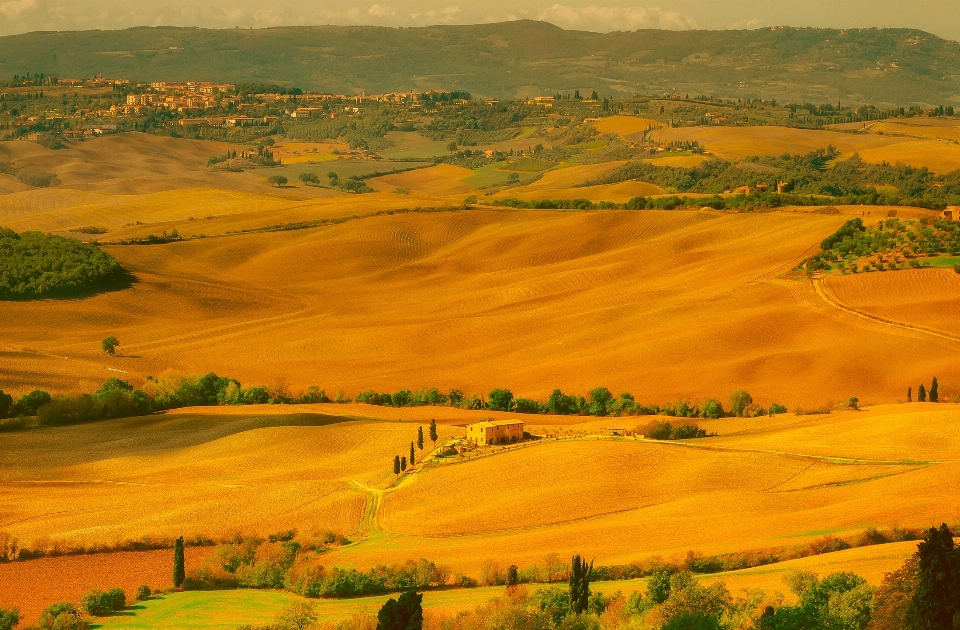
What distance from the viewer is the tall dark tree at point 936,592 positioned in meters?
35.7

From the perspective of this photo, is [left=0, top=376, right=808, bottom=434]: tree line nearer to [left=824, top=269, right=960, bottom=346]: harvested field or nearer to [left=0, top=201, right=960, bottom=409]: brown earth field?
[left=0, top=201, right=960, bottom=409]: brown earth field

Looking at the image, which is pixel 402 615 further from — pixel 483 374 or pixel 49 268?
pixel 49 268

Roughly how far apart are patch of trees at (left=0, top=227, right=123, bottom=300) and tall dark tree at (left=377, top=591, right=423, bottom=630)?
78.7 meters

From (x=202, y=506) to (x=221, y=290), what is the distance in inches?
2480

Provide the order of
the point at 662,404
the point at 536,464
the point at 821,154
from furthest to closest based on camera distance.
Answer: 1. the point at 821,154
2. the point at 662,404
3. the point at 536,464

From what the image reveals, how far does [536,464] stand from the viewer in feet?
203

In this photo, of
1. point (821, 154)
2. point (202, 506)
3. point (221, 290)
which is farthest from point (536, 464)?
point (821, 154)

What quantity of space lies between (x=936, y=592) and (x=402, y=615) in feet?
45.5

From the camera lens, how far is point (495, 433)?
67.7 m

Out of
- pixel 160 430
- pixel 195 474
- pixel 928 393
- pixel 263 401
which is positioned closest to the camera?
pixel 195 474

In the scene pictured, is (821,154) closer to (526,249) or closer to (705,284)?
(526,249)

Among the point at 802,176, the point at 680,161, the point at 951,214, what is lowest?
the point at 802,176

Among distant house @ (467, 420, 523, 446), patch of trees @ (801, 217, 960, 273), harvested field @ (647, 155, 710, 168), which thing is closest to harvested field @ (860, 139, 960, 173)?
harvested field @ (647, 155, 710, 168)

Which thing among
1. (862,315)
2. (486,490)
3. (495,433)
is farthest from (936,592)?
(862,315)
